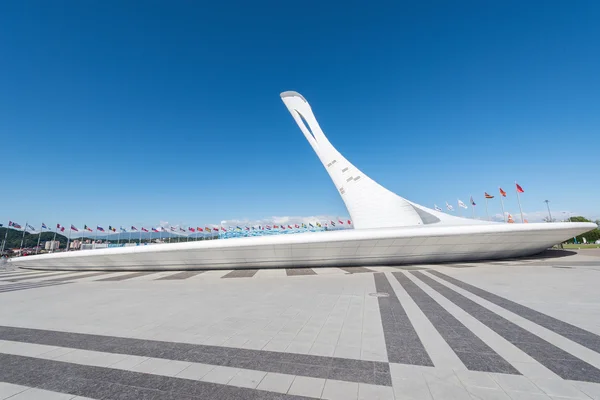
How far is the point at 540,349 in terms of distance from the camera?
3.59 m

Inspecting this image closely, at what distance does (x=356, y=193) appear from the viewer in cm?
2480

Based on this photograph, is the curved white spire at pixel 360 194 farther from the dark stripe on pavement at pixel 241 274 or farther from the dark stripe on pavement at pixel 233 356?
the dark stripe on pavement at pixel 233 356

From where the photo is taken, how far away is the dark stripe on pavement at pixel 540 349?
2.92 meters

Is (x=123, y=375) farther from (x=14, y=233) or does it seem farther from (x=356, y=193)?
(x=14, y=233)

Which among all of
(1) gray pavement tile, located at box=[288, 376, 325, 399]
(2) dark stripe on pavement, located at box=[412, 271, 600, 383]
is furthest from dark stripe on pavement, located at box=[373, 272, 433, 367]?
(2) dark stripe on pavement, located at box=[412, 271, 600, 383]

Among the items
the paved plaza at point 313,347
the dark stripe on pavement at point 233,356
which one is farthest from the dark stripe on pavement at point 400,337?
the dark stripe on pavement at point 233,356

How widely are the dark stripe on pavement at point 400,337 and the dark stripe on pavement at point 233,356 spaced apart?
1.42 feet

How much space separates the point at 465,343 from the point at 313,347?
242cm

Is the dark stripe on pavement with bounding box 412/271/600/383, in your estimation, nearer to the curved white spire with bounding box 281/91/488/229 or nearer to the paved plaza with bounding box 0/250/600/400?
the paved plaza with bounding box 0/250/600/400

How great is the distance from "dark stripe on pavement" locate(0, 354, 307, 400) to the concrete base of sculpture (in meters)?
11.0

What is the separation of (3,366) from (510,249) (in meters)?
23.6

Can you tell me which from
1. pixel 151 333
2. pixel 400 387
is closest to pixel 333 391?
pixel 400 387

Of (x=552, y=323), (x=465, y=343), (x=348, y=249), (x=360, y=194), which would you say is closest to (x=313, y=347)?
(x=465, y=343)

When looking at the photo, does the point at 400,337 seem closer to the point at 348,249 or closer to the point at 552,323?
the point at 552,323
